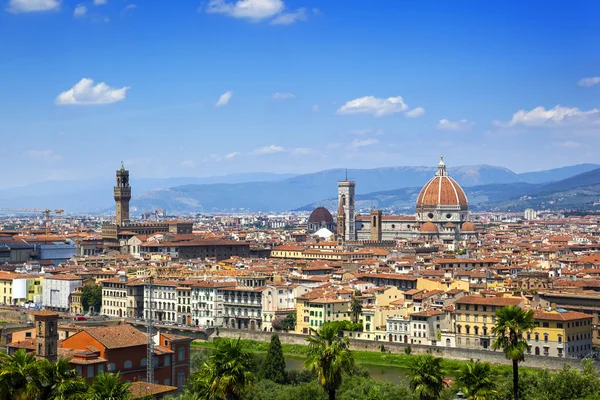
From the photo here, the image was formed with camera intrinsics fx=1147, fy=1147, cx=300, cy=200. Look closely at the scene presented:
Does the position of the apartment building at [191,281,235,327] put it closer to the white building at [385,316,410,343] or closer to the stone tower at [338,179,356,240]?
the white building at [385,316,410,343]

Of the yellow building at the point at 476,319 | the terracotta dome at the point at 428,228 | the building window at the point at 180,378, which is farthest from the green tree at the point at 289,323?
the terracotta dome at the point at 428,228

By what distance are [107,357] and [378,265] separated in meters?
51.3

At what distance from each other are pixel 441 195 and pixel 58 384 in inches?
4794

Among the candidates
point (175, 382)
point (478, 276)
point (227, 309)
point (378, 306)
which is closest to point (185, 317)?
point (227, 309)

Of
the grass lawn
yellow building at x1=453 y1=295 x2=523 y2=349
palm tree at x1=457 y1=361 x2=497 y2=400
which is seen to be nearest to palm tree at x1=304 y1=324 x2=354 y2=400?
palm tree at x1=457 y1=361 x2=497 y2=400

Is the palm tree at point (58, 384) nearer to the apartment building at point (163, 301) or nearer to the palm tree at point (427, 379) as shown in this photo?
the palm tree at point (427, 379)

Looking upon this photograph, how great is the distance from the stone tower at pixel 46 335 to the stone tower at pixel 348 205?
108m

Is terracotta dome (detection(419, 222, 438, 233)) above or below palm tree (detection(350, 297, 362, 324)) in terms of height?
above

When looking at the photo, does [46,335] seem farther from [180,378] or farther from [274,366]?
[274,366]

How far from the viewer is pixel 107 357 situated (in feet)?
114

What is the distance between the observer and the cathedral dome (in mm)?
142625

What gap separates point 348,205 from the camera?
5655 inches

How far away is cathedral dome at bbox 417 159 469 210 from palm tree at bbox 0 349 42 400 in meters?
121

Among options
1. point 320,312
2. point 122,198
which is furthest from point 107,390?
point 122,198
